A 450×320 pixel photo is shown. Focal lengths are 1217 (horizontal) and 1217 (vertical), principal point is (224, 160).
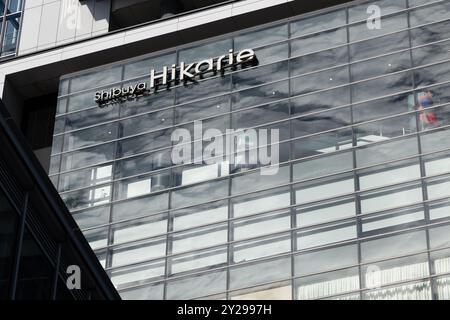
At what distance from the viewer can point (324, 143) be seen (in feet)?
164

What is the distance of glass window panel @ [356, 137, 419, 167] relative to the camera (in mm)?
47812

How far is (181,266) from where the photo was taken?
49.4 meters

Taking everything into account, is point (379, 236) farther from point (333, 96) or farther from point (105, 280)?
point (105, 280)

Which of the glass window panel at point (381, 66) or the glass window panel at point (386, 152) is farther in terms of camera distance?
the glass window panel at point (381, 66)

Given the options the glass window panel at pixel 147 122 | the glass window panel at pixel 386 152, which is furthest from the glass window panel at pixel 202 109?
the glass window panel at pixel 386 152

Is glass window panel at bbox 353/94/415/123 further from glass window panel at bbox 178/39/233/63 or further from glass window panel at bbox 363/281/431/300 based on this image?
glass window panel at bbox 363/281/431/300

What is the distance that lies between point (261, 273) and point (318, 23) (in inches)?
486

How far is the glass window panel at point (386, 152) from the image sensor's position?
4781 centimetres

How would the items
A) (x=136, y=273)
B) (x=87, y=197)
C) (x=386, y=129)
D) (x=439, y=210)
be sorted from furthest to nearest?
(x=87, y=197)
(x=136, y=273)
(x=386, y=129)
(x=439, y=210)

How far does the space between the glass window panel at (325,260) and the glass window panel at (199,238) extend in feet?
12.4

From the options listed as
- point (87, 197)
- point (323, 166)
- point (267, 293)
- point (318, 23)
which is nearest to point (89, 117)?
point (87, 197)

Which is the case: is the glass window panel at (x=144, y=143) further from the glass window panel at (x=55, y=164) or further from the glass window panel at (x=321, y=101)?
the glass window panel at (x=321, y=101)

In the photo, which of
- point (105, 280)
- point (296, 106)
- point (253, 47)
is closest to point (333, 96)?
point (296, 106)

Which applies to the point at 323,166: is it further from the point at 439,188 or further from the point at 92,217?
the point at 92,217
